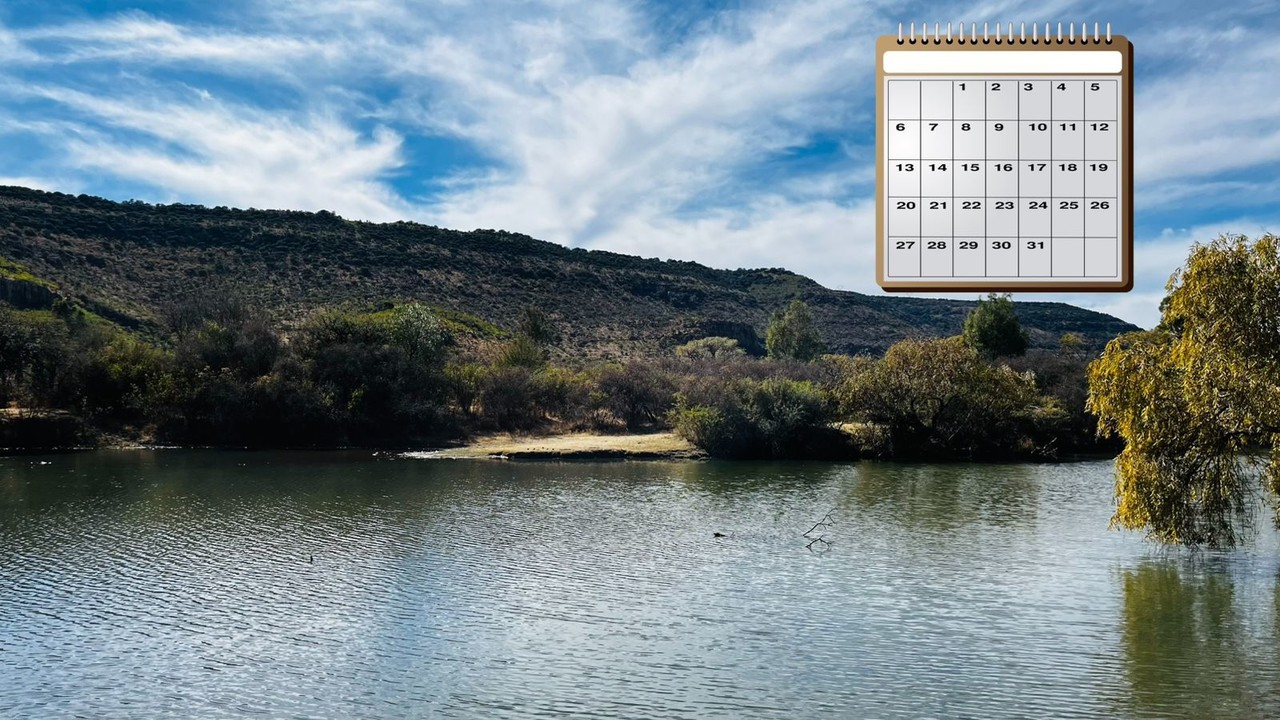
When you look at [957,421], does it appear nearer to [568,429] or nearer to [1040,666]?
[568,429]

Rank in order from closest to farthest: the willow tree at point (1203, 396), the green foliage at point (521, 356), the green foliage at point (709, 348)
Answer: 1. the willow tree at point (1203, 396)
2. the green foliage at point (521, 356)
3. the green foliage at point (709, 348)

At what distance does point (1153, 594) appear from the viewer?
2205 cm

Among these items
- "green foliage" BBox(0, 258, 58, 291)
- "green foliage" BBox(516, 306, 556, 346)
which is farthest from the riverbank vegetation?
"green foliage" BBox(516, 306, 556, 346)

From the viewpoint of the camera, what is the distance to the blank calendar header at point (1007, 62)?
7625 mm

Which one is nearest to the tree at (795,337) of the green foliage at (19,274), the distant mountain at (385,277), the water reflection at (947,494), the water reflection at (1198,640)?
the distant mountain at (385,277)

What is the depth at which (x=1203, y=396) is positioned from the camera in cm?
2088

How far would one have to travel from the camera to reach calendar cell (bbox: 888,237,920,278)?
25.6 feet

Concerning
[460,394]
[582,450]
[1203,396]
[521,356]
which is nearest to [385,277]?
[521,356]

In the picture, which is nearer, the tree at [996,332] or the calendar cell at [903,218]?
the calendar cell at [903,218]

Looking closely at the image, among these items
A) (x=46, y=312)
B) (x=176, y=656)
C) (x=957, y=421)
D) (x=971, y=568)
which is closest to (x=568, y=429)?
(x=957, y=421)

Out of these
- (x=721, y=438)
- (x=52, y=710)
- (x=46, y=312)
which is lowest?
(x=52, y=710)

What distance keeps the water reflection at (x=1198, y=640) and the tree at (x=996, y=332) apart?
208ft

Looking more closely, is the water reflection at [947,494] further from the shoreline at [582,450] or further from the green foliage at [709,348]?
the green foliage at [709,348]

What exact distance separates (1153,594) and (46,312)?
74737 millimetres
